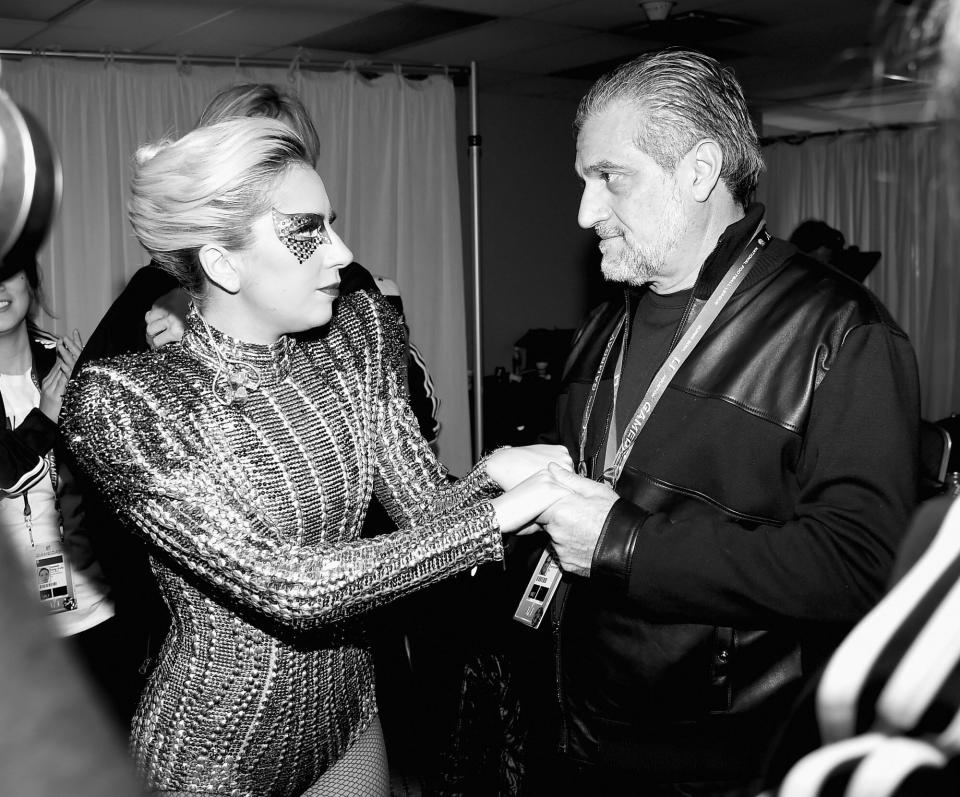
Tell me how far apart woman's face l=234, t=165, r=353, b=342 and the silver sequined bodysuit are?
0.07 meters

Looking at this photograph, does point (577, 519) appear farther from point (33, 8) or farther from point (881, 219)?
point (881, 219)

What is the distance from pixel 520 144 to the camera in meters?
8.30

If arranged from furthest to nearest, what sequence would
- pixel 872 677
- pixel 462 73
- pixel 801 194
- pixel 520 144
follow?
pixel 801 194
pixel 520 144
pixel 462 73
pixel 872 677

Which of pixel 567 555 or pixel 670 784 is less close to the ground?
pixel 567 555

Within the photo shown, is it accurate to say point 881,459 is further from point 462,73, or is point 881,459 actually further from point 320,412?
point 462,73

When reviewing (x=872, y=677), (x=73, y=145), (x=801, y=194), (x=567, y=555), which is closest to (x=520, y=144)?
(x=801, y=194)

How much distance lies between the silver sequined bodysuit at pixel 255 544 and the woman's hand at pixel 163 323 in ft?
3.42

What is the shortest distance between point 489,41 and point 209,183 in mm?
5087

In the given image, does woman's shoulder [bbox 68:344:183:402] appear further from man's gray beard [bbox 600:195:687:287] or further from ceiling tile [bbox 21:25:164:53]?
ceiling tile [bbox 21:25:164:53]

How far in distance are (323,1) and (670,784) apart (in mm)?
4517

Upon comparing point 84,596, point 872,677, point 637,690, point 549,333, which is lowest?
point 549,333

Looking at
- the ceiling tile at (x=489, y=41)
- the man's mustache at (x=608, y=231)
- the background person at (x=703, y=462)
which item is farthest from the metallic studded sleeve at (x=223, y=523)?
the ceiling tile at (x=489, y=41)

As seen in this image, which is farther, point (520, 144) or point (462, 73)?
point (520, 144)

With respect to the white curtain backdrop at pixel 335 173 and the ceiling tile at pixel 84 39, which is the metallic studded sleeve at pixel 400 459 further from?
the ceiling tile at pixel 84 39
